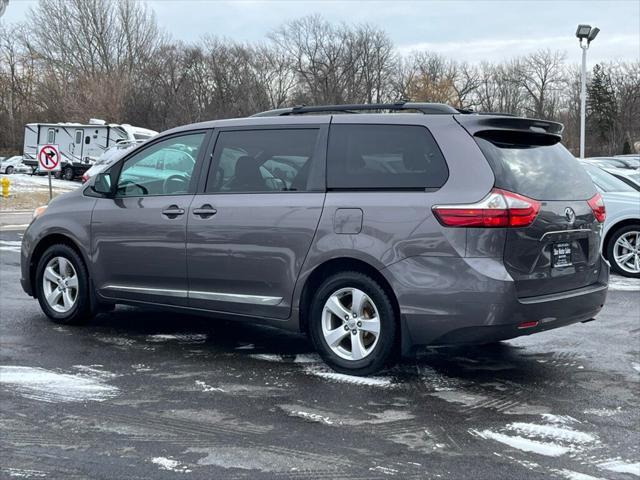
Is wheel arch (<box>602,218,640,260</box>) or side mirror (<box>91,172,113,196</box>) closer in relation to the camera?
side mirror (<box>91,172,113,196</box>)

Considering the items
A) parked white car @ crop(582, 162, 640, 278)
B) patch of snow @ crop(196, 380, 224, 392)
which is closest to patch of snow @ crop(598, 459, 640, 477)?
patch of snow @ crop(196, 380, 224, 392)

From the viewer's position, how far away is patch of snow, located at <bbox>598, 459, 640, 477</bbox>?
153 inches

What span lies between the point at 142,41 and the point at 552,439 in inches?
3046

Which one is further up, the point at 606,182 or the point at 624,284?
the point at 606,182

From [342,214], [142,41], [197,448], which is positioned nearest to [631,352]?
[342,214]

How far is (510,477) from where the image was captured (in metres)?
3.79

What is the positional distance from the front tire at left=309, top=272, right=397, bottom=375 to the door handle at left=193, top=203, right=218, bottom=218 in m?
1.01

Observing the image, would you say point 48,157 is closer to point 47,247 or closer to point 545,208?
point 47,247

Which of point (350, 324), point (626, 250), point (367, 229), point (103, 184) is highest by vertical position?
point (103, 184)

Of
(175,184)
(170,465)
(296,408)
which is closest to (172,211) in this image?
(175,184)

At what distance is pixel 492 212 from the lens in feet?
16.6

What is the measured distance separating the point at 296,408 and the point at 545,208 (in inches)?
77.3

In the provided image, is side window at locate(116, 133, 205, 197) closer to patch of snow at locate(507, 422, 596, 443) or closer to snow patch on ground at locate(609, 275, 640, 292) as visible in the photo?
patch of snow at locate(507, 422, 596, 443)

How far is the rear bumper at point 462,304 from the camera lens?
5.07 meters
